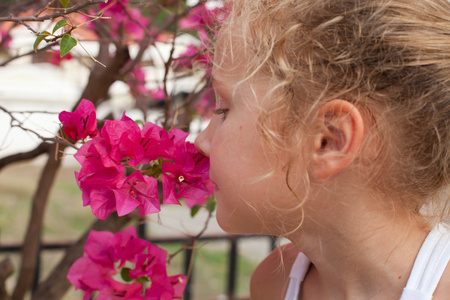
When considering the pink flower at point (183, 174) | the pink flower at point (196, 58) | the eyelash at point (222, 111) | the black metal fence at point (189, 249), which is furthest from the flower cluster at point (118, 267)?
the black metal fence at point (189, 249)

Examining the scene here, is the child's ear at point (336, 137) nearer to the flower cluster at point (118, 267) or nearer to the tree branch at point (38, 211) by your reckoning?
the flower cluster at point (118, 267)

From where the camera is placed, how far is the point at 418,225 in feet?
2.96

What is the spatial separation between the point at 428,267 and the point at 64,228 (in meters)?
3.60

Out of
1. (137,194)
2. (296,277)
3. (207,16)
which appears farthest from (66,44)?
(207,16)

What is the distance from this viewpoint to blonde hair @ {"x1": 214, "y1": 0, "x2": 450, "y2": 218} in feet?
2.49

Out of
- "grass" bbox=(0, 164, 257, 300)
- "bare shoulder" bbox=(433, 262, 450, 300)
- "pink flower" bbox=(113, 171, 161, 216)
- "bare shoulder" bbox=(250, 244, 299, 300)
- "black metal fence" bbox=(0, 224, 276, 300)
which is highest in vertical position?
"pink flower" bbox=(113, 171, 161, 216)

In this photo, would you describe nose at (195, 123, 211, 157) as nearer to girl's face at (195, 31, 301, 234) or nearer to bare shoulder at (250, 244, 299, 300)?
girl's face at (195, 31, 301, 234)

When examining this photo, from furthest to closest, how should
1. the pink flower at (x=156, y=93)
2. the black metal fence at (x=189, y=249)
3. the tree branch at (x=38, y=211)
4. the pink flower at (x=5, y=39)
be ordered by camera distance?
the pink flower at (x=156, y=93), the black metal fence at (x=189, y=249), the pink flower at (x=5, y=39), the tree branch at (x=38, y=211)

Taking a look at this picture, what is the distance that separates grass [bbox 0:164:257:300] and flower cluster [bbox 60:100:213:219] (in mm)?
1699

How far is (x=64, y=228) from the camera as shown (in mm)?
4113

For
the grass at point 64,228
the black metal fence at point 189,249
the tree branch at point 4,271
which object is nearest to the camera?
the tree branch at point 4,271

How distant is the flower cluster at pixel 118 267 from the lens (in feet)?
2.93

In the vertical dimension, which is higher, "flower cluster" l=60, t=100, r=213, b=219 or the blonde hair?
the blonde hair

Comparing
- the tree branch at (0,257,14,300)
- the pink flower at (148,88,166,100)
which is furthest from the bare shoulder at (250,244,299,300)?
the pink flower at (148,88,166,100)
